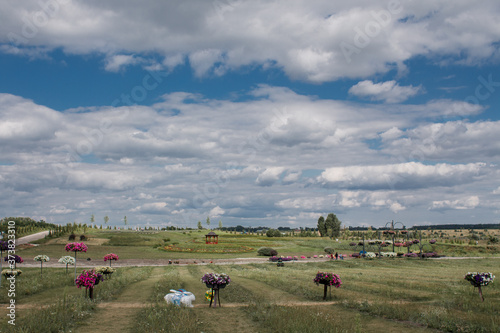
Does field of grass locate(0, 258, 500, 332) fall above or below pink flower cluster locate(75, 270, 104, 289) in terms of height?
below

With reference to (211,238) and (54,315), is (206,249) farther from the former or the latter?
(54,315)

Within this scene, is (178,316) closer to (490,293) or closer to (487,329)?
(487,329)

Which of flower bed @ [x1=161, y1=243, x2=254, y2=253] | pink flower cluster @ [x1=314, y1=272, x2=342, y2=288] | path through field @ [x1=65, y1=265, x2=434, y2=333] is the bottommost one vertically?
flower bed @ [x1=161, y1=243, x2=254, y2=253]

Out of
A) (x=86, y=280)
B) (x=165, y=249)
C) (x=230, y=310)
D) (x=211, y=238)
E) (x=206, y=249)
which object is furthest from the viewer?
(x=211, y=238)

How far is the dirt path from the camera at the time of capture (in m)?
16.5

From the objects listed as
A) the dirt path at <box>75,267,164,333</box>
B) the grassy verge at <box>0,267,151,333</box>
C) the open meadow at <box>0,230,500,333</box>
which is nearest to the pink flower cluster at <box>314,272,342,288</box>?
the open meadow at <box>0,230,500,333</box>

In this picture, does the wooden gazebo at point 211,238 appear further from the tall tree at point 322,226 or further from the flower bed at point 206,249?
the tall tree at point 322,226

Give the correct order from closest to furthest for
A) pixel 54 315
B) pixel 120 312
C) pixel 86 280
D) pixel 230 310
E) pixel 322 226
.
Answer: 1. pixel 54 315
2. pixel 120 312
3. pixel 230 310
4. pixel 86 280
5. pixel 322 226

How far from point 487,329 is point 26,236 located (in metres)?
93.6

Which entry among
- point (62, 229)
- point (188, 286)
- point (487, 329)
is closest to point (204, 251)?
point (62, 229)

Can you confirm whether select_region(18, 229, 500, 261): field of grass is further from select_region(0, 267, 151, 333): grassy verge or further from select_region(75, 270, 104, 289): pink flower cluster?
select_region(75, 270, 104, 289): pink flower cluster

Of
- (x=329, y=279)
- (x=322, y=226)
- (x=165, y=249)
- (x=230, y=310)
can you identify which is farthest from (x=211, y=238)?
(x=230, y=310)

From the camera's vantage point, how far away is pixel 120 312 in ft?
64.8

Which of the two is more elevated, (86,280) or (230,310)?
(86,280)
